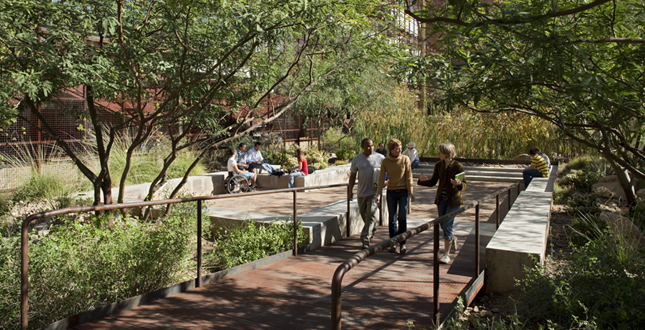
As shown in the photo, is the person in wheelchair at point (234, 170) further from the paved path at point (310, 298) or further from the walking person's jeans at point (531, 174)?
the paved path at point (310, 298)

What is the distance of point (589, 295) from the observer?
4246 millimetres

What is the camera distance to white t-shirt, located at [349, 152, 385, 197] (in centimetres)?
713

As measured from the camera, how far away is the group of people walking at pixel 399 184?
6.45 metres

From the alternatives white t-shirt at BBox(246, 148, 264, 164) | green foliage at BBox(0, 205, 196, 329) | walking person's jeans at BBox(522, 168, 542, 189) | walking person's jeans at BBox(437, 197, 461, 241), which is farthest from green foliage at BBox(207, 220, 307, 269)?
walking person's jeans at BBox(522, 168, 542, 189)

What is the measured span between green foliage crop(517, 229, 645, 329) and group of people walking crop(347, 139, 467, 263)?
5.71 ft

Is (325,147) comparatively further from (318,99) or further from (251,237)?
(251,237)

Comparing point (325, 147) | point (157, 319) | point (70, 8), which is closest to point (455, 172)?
point (157, 319)

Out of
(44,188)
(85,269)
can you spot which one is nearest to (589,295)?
(85,269)

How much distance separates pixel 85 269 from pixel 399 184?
3.98 metres

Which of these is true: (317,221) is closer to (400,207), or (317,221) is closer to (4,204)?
(400,207)

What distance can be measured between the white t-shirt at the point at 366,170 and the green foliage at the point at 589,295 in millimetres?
2698

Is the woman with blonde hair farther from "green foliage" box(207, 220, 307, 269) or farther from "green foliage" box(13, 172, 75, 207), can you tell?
"green foliage" box(13, 172, 75, 207)

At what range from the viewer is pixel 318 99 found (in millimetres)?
19594

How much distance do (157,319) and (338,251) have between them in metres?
3.30
